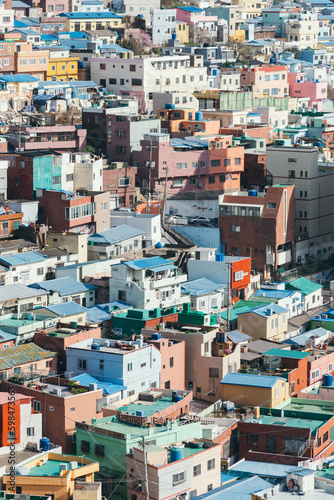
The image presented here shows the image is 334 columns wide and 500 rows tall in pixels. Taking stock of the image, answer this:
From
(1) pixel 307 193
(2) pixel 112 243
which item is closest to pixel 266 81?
(1) pixel 307 193

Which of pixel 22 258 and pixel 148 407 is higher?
pixel 22 258

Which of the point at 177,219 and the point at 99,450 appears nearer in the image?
the point at 99,450

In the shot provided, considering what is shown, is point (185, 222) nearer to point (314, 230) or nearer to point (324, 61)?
point (314, 230)

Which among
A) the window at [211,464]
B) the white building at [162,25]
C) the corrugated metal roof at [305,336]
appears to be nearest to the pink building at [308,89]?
the white building at [162,25]

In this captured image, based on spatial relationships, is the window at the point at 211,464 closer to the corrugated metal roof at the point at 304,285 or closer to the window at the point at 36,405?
the window at the point at 36,405

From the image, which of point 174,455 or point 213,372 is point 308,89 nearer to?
point 213,372

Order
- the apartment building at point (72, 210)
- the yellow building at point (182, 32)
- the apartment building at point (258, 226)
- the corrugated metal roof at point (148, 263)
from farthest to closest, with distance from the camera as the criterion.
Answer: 1. the yellow building at point (182, 32)
2. the apartment building at point (258, 226)
3. the apartment building at point (72, 210)
4. the corrugated metal roof at point (148, 263)

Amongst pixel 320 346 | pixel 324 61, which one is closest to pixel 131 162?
pixel 320 346
